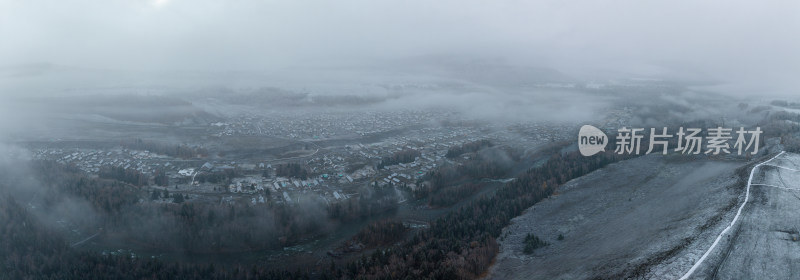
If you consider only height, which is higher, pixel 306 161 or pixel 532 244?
pixel 306 161

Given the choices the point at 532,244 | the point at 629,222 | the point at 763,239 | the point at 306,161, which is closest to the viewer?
the point at 763,239

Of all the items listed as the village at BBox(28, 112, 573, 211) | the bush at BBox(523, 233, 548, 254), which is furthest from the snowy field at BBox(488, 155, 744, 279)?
the village at BBox(28, 112, 573, 211)

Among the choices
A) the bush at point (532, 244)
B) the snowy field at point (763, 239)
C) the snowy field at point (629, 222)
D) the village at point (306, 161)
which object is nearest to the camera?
the snowy field at point (763, 239)

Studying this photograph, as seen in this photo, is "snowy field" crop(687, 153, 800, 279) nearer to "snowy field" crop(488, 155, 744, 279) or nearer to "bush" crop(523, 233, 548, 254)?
"snowy field" crop(488, 155, 744, 279)

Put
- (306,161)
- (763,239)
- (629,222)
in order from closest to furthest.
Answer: (763,239), (629,222), (306,161)

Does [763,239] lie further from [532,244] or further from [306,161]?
[306,161]

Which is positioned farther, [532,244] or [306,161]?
[306,161]

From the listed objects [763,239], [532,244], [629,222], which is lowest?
[532,244]

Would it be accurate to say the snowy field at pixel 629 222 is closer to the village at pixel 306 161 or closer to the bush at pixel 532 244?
the bush at pixel 532 244

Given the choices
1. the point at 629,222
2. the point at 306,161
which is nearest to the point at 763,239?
the point at 629,222

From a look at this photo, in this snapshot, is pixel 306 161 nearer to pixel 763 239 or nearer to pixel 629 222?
pixel 629 222

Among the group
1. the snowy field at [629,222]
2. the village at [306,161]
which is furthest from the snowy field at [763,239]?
the village at [306,161]

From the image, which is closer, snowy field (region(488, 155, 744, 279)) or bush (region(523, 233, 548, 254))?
snowy field (region(488, 155, 744, 279))
